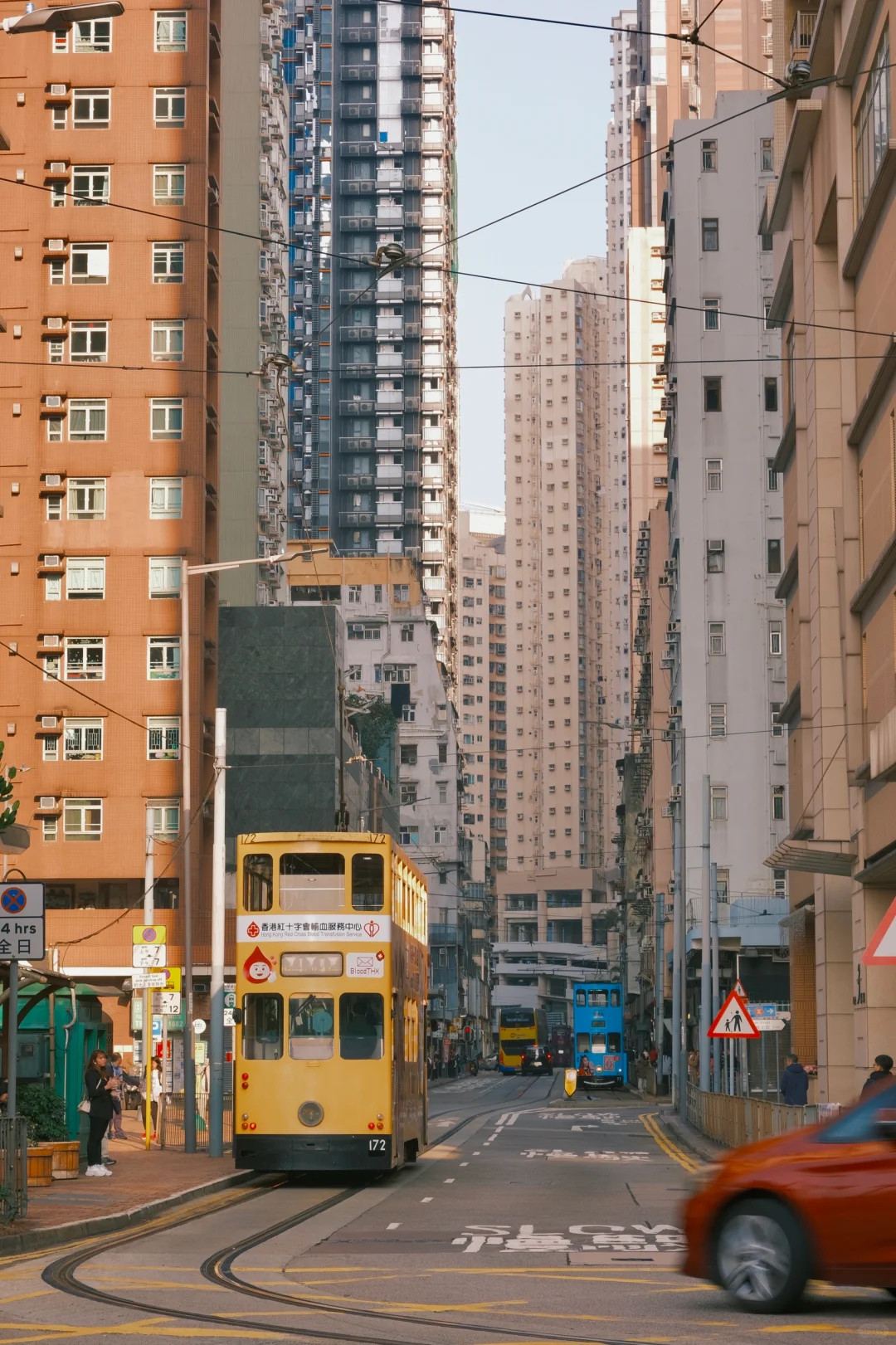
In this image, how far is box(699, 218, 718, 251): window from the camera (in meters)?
75.2

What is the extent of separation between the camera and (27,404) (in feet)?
213

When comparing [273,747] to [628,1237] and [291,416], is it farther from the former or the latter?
[291,416]

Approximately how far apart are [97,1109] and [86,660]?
1510 inches

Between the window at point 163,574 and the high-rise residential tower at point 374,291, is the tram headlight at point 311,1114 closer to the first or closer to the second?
the window at point 163,574

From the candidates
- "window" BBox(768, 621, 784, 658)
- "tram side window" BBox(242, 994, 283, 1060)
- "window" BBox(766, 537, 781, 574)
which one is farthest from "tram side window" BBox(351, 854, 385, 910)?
"window" BBox(766, 537, 781, 574)

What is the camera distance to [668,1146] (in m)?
37.6

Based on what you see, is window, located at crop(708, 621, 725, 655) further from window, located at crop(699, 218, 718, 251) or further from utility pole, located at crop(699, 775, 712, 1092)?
utility pole, located at crop(699, 775, 712, 1092)

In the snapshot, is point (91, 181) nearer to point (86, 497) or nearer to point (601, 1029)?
point (86, 497)

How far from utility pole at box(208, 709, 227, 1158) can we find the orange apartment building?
28956 mm

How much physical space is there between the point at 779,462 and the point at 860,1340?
3161 centimetres

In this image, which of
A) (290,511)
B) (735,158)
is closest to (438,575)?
(290,511)

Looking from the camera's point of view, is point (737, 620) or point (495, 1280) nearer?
point (495, 1280)

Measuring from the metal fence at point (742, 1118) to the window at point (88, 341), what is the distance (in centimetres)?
3204

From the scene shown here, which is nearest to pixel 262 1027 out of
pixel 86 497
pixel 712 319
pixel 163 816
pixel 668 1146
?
pixel 668 1146
